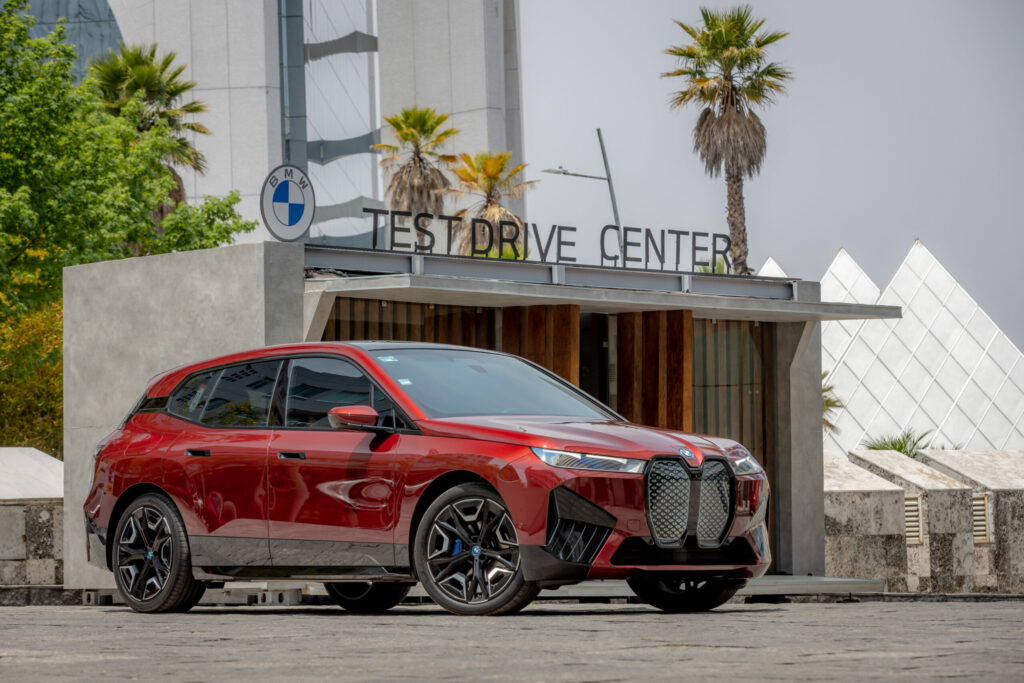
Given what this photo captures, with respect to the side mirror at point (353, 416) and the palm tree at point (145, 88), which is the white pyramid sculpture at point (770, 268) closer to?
the palm tree at point (145, 88)

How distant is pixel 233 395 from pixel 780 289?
36.2 feet

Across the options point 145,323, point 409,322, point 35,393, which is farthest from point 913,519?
point 35,393

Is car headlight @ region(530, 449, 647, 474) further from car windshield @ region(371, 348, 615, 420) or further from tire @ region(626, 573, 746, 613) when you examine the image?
tire @ region(626, 573, 746, 613)

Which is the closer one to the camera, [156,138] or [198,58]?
[156,138]

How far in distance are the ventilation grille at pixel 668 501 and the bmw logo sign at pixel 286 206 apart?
7667mm

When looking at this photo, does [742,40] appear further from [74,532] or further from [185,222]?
[74,532]

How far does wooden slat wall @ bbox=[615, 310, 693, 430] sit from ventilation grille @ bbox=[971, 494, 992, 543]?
7883 millimetres

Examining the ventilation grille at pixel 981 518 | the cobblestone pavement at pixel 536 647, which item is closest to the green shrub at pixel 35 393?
the ventilation grille at pixel 981 518

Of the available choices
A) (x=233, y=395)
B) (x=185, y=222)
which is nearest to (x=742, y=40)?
(x=185, y=222)

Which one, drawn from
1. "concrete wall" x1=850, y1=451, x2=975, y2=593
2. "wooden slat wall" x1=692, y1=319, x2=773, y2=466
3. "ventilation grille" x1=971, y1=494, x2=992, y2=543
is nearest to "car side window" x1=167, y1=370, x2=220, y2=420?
"wooden slat wall" x1=692, y1=319, x2=773, y2=466

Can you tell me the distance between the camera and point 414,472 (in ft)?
31.0

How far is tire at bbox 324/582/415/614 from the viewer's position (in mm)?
11047

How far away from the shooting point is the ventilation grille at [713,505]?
30.9 ft

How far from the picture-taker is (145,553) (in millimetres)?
10758
